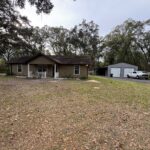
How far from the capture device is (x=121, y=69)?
39.1 meters

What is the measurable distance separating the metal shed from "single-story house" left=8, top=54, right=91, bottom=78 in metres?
13.9

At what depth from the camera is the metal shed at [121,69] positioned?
38906mm

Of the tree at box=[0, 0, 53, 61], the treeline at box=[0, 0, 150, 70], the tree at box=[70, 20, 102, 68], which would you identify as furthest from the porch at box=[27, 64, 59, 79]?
the tree at box=[70, 20, 102, 68]

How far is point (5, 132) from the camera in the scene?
5.09 metres

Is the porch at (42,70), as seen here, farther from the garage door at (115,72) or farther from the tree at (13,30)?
the garage door at (115,72)

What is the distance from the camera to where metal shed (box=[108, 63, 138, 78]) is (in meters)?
38.9

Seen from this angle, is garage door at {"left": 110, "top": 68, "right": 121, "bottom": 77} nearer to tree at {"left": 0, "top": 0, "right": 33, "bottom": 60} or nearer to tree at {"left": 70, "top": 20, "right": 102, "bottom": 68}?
tree at {"left": 70, "top": 20, "right": 102, "bottom": 68}

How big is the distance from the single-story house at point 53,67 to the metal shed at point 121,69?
13860 millimetres

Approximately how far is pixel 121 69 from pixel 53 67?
674 inches

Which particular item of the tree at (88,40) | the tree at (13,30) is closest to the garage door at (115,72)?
the tree at (88,40)

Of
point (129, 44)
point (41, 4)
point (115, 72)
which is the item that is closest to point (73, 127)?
point (41, 4)

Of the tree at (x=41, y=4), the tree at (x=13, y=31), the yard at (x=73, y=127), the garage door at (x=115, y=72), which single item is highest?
the tree at (x=13, y=31)

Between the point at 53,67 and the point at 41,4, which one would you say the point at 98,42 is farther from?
the point at 41,4

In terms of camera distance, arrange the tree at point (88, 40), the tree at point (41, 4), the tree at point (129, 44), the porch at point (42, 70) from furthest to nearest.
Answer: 1. the tree at point (88, 40)
2. the tree at point (129, 44)
3. the porch at point (42, 70)
4. the tree at point (41, 4)
